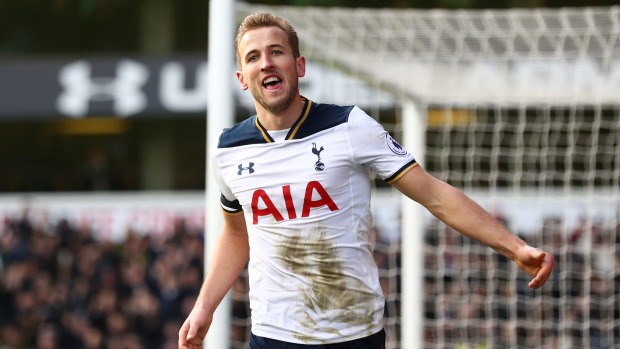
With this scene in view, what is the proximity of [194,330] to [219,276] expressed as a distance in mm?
239

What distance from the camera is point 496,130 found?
9.27 metres

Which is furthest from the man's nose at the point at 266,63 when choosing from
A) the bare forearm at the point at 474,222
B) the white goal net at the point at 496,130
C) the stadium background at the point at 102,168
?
the stadium background at the point at 102,168

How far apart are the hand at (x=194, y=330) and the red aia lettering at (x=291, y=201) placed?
1.53ft

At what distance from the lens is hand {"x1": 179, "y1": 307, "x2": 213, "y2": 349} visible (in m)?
3.93

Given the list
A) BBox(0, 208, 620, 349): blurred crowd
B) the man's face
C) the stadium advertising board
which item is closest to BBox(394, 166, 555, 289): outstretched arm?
the man's face

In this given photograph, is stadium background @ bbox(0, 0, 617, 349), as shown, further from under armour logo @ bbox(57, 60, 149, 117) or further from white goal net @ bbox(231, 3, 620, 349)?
white goal net @ bbox(231, 3, 620, 349)

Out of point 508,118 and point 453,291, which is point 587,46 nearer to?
point 453,291

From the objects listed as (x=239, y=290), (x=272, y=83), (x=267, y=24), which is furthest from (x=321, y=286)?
(x=239, y=290)

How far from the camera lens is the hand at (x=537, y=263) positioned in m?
3.34

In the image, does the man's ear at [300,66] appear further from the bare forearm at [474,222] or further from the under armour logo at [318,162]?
the bare forearm at [474,222]

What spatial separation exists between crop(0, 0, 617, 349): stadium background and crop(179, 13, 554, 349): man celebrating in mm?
Answer: 5496

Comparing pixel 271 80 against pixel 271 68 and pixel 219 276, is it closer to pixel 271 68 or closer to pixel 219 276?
pixel 271 68

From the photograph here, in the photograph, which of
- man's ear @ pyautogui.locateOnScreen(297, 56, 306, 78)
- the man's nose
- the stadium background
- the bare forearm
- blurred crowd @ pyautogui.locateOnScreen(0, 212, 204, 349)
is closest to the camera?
the bare forearm

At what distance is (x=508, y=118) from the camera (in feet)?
40.9
